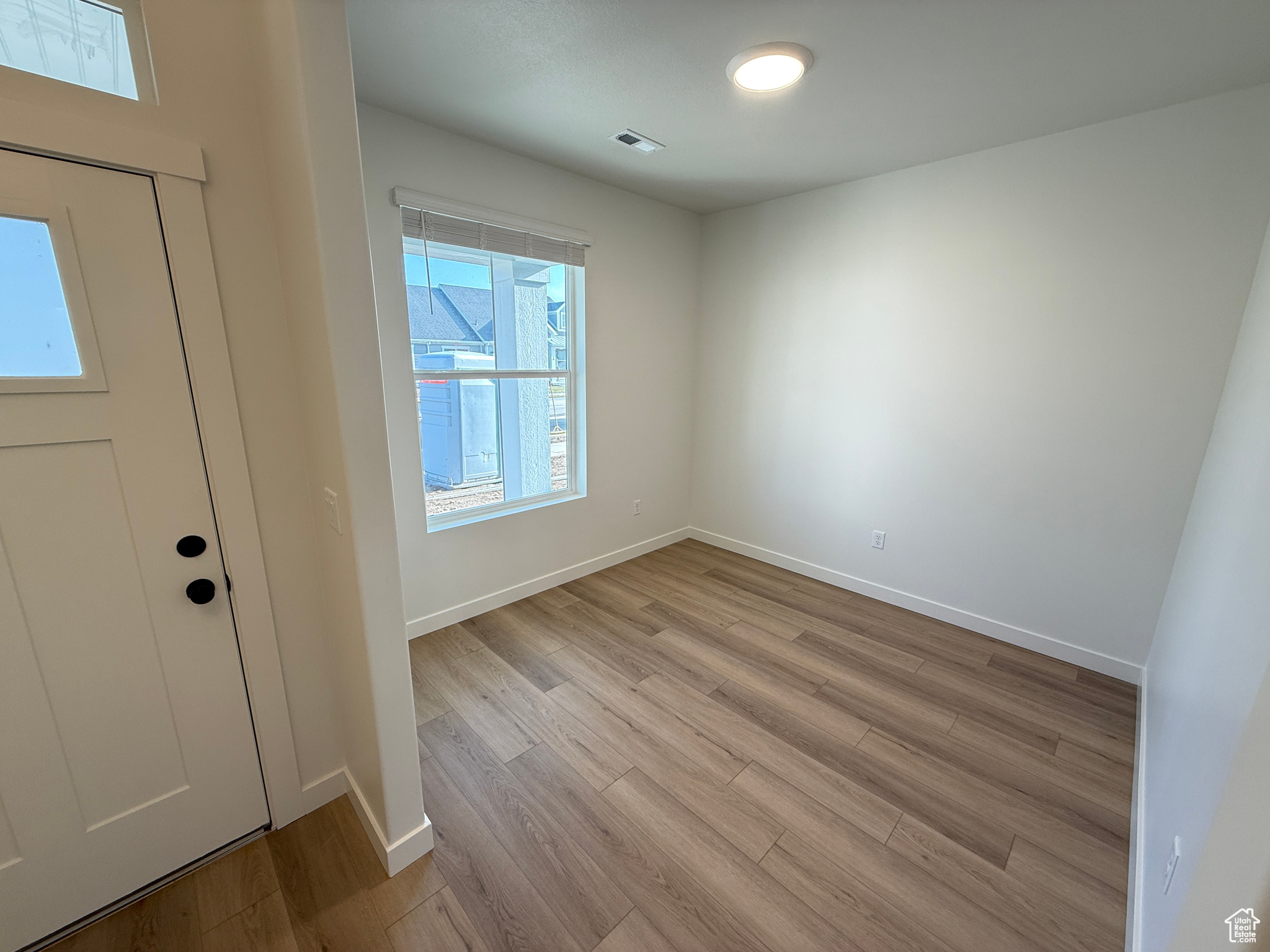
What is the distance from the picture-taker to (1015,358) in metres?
2.57

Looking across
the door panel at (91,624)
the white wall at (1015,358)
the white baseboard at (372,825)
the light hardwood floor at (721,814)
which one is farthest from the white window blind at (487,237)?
the white baseboard at (372,825)

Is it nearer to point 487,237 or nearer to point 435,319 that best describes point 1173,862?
point 435,319

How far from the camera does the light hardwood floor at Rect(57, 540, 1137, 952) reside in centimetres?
136

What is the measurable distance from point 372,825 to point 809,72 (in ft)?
9.91

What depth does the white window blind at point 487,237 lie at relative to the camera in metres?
2.40

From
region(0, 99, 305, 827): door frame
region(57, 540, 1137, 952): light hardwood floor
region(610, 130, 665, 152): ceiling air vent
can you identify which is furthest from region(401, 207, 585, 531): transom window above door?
region(0, 99, 305, 827): door frame

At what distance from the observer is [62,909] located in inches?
51.2

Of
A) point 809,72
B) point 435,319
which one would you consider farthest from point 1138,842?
point 435,319

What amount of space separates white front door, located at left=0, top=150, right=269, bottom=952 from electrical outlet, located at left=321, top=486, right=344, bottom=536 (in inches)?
11.8

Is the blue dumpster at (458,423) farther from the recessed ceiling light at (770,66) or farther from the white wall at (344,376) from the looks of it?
the recessed ceiling light at (770,66)

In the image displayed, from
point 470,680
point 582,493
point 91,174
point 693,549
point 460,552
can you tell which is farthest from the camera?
point 693,549

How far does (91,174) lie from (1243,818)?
2.52 metres

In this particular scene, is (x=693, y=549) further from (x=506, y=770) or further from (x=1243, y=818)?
(x=1243, y=818)

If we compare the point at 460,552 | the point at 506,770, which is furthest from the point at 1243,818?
the point at 460,552
